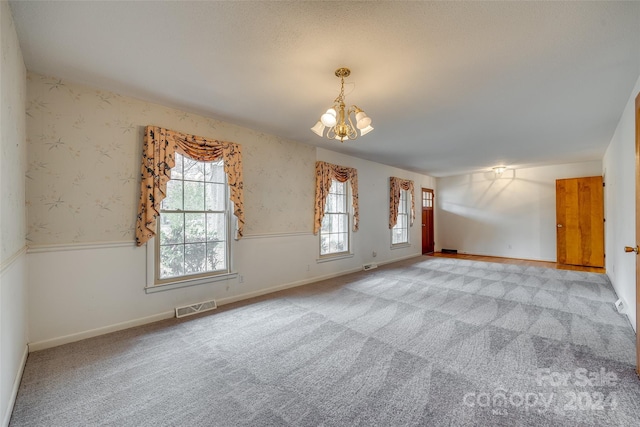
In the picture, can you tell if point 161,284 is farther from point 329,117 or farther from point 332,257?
point 332,257

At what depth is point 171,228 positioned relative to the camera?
11.2 ft

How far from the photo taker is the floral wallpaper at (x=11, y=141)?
1.69m

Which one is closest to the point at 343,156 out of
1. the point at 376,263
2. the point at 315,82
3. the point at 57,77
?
the point at 376,263

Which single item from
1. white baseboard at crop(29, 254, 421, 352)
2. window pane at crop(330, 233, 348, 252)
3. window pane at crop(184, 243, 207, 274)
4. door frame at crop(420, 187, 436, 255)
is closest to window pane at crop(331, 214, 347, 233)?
window pane at crop(330, 233, 348, 252)

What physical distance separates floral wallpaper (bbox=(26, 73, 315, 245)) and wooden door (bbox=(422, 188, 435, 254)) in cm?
693

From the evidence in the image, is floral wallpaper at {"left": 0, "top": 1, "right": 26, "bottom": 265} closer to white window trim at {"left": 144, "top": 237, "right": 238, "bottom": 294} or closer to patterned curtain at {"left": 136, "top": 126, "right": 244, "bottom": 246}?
patterned curtain at {"left": 136, "top": 126, "right": 244, "bottom": 246}

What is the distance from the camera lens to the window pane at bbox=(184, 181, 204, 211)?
3.56 meters

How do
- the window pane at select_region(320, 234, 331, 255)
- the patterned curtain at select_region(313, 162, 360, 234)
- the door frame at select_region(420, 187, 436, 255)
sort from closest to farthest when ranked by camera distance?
1. the patterned curtain at select_region(313, 162, 360, 234)
2. the window pane at select_region(320, 234, 331, 255)
3. the door frame at select_region(420, 187, 436, 255)

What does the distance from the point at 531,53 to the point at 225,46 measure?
2.42 m

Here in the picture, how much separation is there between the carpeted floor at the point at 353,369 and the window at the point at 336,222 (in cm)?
197

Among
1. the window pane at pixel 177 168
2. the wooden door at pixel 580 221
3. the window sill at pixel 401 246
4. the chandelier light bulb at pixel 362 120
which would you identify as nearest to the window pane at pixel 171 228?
the window pane at pixel 177 168

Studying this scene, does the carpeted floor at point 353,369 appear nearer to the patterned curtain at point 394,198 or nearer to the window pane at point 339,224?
the window pane at point 339,224

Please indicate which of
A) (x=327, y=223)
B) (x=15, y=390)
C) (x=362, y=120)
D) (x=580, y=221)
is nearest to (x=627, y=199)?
(x=362, y=120)

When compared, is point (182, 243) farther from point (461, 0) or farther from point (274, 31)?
point (461, 0)
